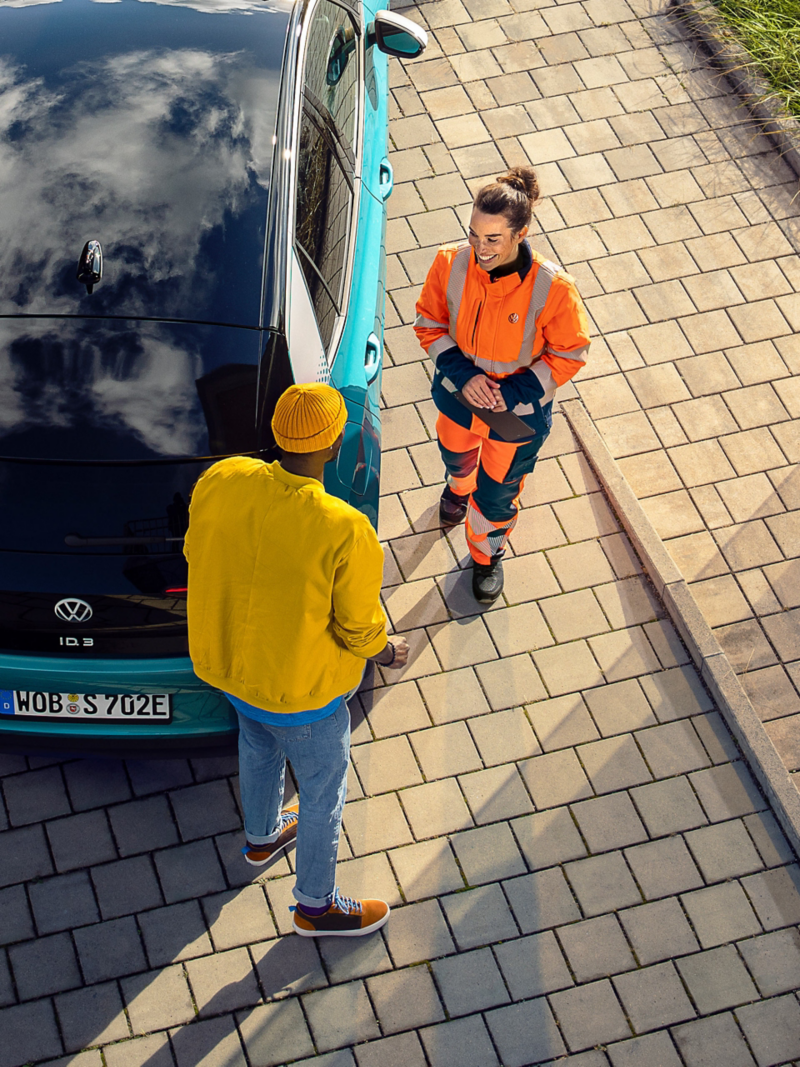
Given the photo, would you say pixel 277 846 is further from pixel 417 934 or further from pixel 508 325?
pixel 508 325

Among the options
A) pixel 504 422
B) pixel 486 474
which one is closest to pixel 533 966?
pixel 486 474

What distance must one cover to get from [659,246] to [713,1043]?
397 cm

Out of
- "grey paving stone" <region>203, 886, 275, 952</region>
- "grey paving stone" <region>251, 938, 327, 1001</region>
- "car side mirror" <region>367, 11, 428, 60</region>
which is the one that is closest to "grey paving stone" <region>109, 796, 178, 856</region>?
"grey paving stone" <region>203, 886, 275, 952</region>

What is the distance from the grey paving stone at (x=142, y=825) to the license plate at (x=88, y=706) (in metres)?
0.64

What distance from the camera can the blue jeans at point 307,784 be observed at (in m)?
3.21

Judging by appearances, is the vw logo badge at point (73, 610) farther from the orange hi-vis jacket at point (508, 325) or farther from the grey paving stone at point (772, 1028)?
the grey paving stone at point (772, 1028)

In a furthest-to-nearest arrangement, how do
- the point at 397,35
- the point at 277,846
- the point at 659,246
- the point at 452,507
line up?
the point at 659,246 → the point at 397,35 → the point at 452,507 → the point at 277,846

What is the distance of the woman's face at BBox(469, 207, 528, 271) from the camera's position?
11.2 ft

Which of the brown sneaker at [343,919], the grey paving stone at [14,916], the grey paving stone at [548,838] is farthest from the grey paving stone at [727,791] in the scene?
the grey paving stone at [14,916]

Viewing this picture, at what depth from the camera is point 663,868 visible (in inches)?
156

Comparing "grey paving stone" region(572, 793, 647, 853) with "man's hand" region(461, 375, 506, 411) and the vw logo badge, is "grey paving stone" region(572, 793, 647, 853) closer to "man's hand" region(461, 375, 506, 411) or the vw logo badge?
"man's hand" region(461, 375, 506, 411)

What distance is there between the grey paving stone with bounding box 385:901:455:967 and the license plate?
112cm

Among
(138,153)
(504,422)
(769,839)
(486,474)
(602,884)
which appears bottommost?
Answer: (602,884)

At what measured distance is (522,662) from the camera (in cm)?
442
